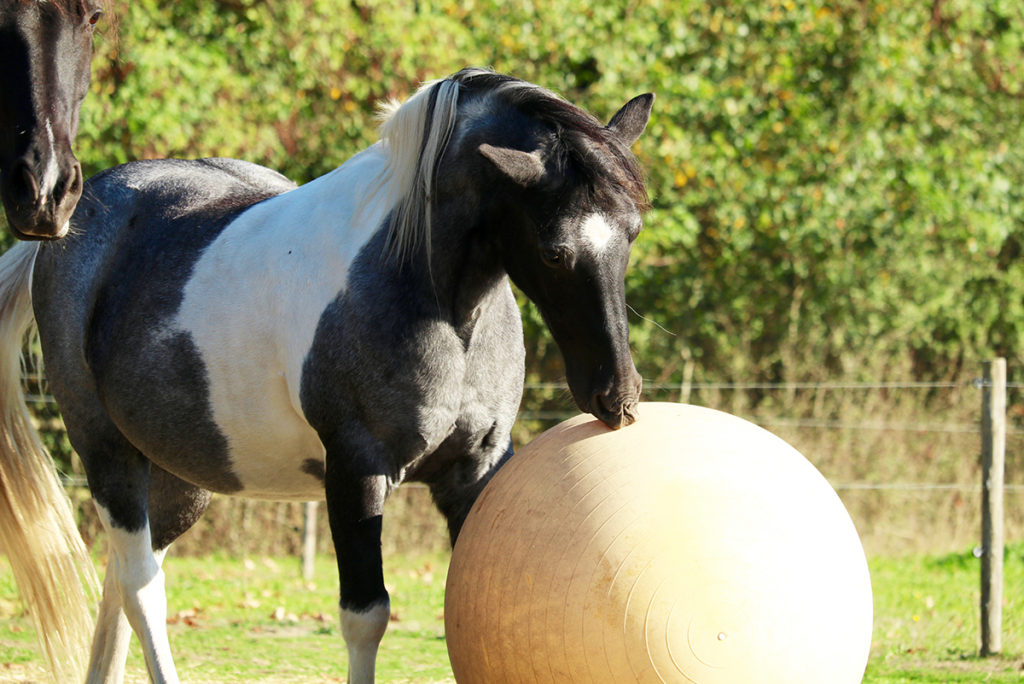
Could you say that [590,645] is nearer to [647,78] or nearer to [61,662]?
[61,662]

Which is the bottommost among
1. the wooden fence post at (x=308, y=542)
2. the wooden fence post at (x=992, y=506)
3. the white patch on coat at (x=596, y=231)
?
the wooden fence post at (x=308, y=542)

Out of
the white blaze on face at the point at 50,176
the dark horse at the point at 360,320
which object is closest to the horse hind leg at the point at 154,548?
the dark horse at the point at 360,320

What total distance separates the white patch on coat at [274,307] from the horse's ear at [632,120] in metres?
0.80

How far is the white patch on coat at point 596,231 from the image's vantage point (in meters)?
3.08

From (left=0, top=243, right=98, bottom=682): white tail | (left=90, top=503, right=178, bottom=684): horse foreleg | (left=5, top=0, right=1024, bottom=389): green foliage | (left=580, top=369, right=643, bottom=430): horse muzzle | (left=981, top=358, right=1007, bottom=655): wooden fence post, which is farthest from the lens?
(left=5, top=0, right=1024, bottom=389): green foliage

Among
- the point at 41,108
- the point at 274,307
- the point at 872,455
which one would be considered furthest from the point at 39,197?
the point at 872,455

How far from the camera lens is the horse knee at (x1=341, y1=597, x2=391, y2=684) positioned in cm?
347

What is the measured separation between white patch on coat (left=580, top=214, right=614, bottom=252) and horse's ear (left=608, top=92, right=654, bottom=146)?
0.45m

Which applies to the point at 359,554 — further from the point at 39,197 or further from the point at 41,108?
the point at 41,108

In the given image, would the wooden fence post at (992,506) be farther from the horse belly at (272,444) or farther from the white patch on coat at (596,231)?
the white patch on coat at (596,231)

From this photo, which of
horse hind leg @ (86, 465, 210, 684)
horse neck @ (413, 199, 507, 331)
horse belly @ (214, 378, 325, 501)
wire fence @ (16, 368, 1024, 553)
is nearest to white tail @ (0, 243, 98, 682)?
horse hind leg @ (86, 465, 210, 684)

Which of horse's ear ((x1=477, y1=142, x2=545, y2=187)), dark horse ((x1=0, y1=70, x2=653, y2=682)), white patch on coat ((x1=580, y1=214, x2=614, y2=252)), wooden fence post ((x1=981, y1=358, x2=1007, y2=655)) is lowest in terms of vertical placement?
wooden fence post ((x1=981, y1=358, x2=1007, y2=655))

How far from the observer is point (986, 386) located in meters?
6.34

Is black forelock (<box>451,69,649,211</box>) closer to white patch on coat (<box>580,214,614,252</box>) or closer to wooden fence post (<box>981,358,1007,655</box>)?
white patch on coat (<box>580,214,614,252</box>)
